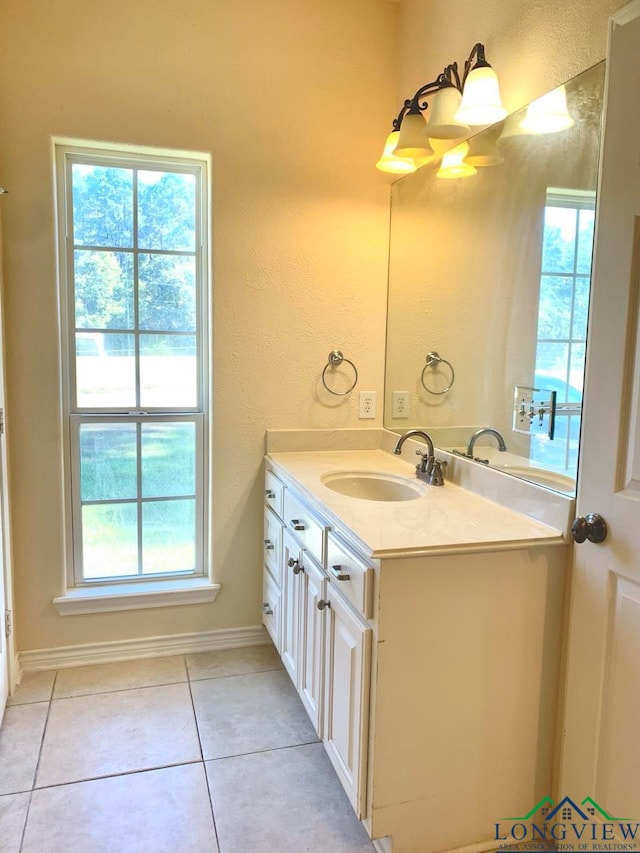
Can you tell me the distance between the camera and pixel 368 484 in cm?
227

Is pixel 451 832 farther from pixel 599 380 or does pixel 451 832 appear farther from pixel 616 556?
pixel 599 380

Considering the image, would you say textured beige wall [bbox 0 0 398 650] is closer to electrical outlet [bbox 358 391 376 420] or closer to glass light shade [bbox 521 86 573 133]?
electrical outlet [bbox 358 391 376 420]

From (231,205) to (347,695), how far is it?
181 cm

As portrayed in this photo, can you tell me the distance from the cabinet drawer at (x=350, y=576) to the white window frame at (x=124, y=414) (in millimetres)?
1034

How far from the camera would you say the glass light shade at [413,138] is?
2.07 m

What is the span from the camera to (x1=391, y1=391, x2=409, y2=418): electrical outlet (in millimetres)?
2518

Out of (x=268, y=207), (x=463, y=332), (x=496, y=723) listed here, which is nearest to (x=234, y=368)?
(x=268, y=207)

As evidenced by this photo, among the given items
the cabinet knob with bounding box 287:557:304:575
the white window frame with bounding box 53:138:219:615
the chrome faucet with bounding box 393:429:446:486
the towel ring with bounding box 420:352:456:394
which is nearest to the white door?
the chrome faucet with bounding box 393:429:446:486

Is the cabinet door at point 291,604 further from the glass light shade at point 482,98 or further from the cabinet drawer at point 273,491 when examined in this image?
the glass light shade at point 482,98

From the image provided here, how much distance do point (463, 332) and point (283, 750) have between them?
1509 mm

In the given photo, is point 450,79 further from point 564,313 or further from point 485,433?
point 485,433

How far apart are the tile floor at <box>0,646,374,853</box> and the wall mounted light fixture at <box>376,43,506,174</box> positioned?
78.6 inches

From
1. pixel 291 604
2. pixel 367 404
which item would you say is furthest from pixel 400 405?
pixel 291 604

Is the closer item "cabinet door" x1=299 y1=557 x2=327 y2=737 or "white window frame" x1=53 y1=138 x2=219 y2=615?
"cabinet door" x1=299 y1=557 x2=327 y2=737
